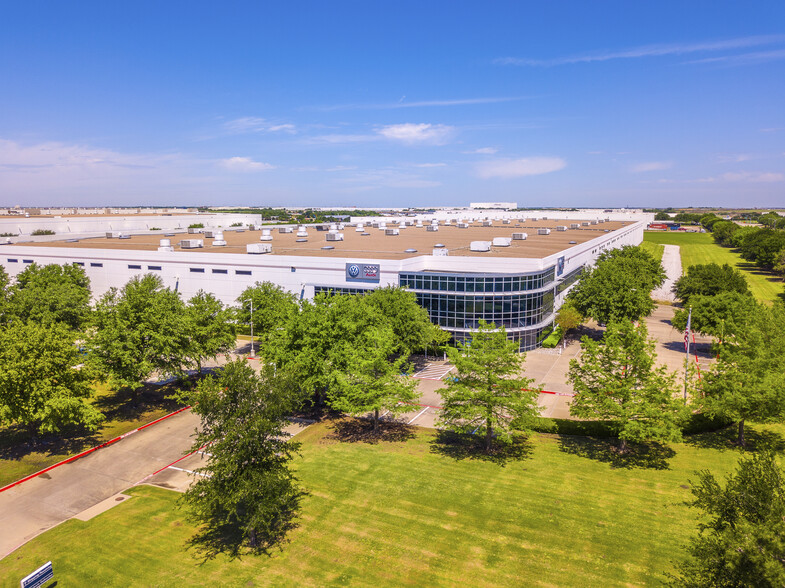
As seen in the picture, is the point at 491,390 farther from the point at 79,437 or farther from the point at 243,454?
the point at 79,437

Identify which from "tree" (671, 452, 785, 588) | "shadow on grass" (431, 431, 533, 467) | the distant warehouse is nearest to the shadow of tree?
"shadow on grass" (431, 431, 533, 467)

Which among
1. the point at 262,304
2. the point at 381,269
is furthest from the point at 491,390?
the point at 262,304

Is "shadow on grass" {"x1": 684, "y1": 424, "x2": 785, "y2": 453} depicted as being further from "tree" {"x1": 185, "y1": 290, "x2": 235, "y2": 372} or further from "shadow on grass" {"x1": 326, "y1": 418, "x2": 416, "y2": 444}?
"tree" {"x1": 185, "y1": 290, "x2": 235, "y2": 372}

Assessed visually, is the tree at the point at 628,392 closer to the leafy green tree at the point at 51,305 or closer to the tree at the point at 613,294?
the tree at the point at 613,294

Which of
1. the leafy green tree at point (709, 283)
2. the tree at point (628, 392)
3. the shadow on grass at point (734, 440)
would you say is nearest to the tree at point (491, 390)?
the tree at point (628, 392)

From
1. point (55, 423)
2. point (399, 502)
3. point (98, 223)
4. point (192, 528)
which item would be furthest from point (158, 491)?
point (98, 223)
